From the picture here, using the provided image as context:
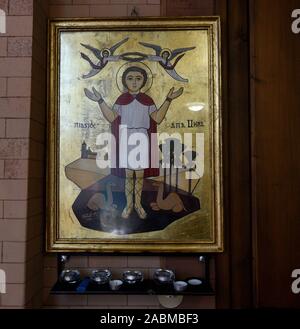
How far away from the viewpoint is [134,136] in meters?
1.31

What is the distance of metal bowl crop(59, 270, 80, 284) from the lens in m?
1.25

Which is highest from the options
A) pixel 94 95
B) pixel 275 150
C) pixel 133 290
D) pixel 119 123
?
pixel 94 95

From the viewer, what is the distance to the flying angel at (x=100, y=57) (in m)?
1.33

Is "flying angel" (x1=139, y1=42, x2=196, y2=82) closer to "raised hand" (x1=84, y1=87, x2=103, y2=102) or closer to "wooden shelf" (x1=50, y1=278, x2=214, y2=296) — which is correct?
"raised hand" (x1=84, y1=87, x2=103, y2=102)

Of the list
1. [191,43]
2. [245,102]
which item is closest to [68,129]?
[191,43]

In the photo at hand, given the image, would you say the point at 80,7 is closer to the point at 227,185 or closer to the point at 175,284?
the point at 227,185

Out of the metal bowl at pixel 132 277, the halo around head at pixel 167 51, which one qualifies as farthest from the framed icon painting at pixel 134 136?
the metal bowl at pixel 132 277

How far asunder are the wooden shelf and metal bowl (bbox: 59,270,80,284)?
2 centimetres

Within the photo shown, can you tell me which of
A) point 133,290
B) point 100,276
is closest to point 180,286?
point 133,290

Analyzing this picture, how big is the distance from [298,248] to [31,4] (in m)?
1.49

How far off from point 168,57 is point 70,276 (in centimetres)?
104

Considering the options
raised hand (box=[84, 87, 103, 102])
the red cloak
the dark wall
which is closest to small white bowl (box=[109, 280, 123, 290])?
the red cloak

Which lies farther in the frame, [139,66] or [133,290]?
[139,66]

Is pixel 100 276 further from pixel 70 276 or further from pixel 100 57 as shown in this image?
pixel 100 57
